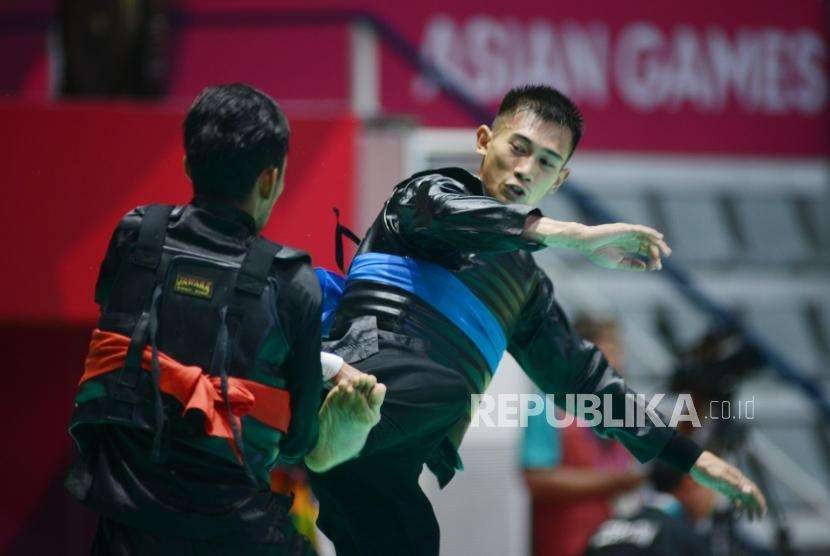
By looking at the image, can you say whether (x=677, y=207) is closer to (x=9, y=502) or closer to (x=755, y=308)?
(x=755, y=308)

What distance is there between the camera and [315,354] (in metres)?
2.56

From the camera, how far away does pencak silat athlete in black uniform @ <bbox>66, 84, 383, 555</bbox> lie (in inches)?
97.1

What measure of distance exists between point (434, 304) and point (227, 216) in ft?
2.01

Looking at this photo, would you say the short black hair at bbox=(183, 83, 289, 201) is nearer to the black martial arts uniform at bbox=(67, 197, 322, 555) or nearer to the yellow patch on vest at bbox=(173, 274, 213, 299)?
the black martial arts uniform at bbox=(67, 197, 322, 555)

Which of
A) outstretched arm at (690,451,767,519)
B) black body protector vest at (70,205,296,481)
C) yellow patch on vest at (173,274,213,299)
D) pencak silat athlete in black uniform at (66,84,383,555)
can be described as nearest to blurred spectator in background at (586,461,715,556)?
outstretched arm at (690,451,767,519)

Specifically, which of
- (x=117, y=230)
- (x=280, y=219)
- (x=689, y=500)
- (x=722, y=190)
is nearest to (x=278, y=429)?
(x=117, y=230)

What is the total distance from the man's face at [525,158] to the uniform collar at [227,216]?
0.67 metres

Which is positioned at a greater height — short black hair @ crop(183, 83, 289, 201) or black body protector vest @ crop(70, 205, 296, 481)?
short black hair @ crop(183, 83, 289, 201)

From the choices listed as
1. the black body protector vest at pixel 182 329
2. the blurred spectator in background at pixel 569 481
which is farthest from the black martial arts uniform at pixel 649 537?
the black body protector vest at pixel 182 329

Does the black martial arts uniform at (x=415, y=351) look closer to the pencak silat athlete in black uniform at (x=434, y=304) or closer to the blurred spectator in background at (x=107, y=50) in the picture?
the pencak silat athlete in black uniform at (x=434, y=304)

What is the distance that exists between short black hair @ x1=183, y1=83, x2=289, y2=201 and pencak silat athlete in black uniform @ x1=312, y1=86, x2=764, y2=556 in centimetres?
41

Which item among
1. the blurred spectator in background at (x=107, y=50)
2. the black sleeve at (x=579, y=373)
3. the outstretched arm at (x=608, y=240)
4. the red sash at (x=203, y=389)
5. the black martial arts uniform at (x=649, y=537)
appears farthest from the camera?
the blurred spectator in background at (x=107, y=50)

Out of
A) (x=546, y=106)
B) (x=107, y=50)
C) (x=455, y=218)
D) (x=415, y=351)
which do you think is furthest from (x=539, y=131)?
(x=107, y=50)

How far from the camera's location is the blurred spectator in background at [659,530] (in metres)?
4.38
